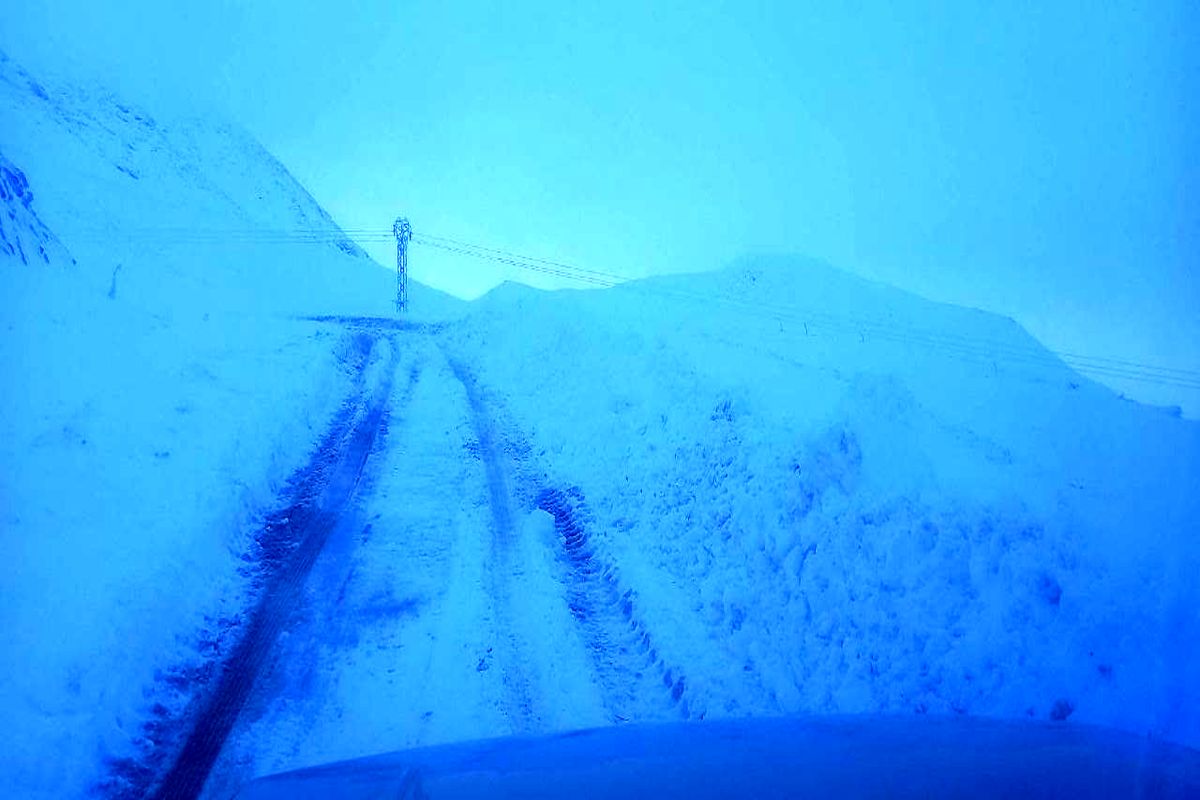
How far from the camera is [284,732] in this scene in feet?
19.9

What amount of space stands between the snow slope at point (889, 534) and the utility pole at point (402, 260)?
95.3ft

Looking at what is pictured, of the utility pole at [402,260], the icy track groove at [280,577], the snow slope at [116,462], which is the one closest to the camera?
the icy track groove at [280,577]

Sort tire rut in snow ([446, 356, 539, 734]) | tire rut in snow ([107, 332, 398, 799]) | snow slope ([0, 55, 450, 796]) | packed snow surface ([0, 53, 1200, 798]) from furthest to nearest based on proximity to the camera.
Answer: tire rut in snow ([446, 356, 539, 734])
packed snow surface ([0, 53, 1200, 798])
snow slope ([0, 55, 450, 796])
tire rut in snow ([107, 332, 398, 799])

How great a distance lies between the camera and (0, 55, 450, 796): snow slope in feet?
20.4

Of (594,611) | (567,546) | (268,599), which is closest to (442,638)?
(594,611)

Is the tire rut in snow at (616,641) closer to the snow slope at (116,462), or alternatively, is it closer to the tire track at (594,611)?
the tire track at (594,611)

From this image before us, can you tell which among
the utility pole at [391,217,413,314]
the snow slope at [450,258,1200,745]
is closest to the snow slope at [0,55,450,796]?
the snow slope at [450,258,1200,745]

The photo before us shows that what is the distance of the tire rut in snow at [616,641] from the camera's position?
695 cm

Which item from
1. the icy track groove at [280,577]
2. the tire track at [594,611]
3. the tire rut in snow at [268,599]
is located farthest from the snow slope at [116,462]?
the tire track at [594,611]

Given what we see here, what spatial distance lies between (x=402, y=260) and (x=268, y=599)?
40734mm

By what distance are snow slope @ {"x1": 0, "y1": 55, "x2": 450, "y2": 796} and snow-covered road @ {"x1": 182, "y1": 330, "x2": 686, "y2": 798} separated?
1016 millimetres

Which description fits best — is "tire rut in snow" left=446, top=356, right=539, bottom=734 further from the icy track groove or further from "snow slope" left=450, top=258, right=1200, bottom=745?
the icy track groove

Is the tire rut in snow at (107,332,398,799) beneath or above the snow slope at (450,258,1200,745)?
beneath

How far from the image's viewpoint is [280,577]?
8.70 m
